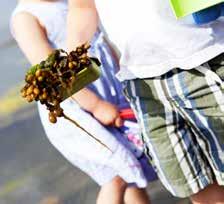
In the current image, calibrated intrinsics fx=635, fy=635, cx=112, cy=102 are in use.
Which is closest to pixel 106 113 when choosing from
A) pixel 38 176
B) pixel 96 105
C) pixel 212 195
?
pixel 96 105

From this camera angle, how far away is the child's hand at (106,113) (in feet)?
6.43

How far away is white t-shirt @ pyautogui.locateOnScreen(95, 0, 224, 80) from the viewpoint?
1552 mm

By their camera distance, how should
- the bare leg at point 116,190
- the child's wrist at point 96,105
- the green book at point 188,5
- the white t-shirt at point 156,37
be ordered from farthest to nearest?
1. the bare leg at point 116,190
2. the child's wrist at point 96,105
3. the white t-shirt at point 156,37
4. the green book at point 188,5

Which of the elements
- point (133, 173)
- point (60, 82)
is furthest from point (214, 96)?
point (133, 173)

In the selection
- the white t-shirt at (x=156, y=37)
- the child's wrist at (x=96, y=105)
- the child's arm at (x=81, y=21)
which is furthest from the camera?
the child's wrist at (x=96, y=105)

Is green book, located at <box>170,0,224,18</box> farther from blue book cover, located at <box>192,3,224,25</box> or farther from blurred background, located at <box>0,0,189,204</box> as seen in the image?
blurred background, located at <box>0,0,189,204</box>

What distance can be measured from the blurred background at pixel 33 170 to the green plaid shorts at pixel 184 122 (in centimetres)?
82

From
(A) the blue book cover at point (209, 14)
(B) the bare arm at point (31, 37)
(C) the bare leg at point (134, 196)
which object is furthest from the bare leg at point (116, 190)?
(A) the blue book cover at point (209, 14)

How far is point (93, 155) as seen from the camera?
82.1 inches

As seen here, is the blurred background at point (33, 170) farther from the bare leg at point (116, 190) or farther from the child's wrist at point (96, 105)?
the child's wrist at point (96, 105)

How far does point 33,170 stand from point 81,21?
4.70 ft

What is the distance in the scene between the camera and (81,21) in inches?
69.8

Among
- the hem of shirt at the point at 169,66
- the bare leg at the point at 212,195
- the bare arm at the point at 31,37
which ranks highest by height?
the bare arm at the point at 31,37

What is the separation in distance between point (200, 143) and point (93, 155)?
46cm
